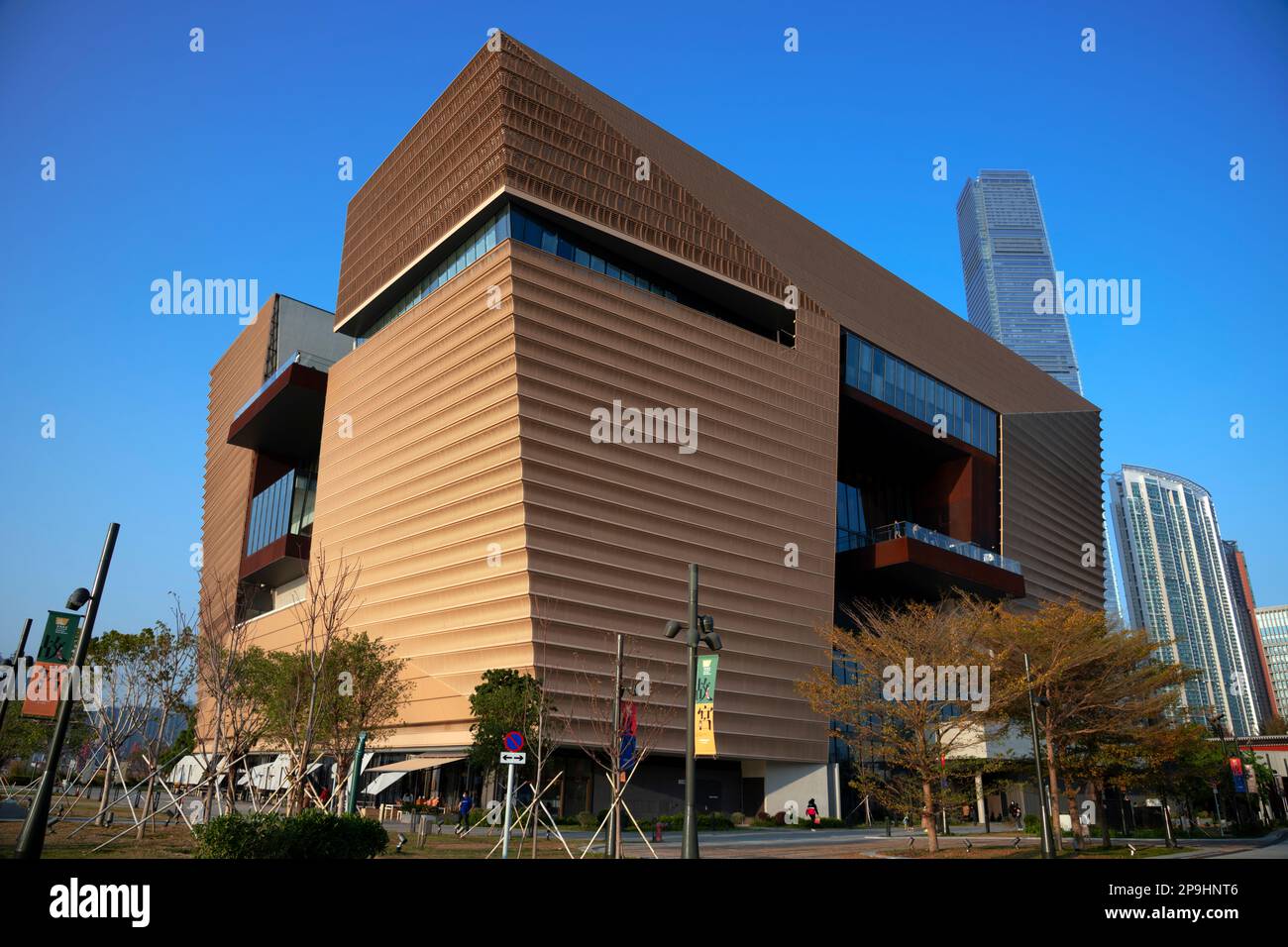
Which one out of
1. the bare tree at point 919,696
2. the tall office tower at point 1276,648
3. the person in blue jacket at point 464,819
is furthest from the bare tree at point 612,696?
the tall office tower at point 1276,648

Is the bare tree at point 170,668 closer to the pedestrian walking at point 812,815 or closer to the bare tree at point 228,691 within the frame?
the bare tree at point 228,691

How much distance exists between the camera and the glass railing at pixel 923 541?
5909 centimetres

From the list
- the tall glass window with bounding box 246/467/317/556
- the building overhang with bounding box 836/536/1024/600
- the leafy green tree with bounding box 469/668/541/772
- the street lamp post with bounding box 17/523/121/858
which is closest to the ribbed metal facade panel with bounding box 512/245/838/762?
the leafy green tree with bounding box 469/668/541/772

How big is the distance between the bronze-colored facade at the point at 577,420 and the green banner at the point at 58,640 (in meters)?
20.8

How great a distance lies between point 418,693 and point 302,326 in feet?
130

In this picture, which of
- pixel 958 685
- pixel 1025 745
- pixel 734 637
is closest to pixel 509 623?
pixel 734 637

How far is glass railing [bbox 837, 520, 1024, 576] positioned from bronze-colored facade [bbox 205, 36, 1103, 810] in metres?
1.66

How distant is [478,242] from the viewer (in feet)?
155

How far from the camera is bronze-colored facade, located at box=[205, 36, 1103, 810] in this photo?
140ft

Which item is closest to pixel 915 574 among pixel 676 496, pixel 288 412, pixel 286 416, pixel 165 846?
pixel 676 496

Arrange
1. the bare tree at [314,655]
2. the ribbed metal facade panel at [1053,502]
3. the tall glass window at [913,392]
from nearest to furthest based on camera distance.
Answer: the bare tree at [314,655], the tall glass window at [913,392], the ribbed metal facade panel at [1053,502]

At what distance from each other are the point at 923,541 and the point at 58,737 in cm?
5249

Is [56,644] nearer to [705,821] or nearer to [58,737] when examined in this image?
[58,737]

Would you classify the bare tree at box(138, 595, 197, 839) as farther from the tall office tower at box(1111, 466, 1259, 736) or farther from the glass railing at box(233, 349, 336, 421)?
the tall office tower at box(1111, 466, 1259, 736)
